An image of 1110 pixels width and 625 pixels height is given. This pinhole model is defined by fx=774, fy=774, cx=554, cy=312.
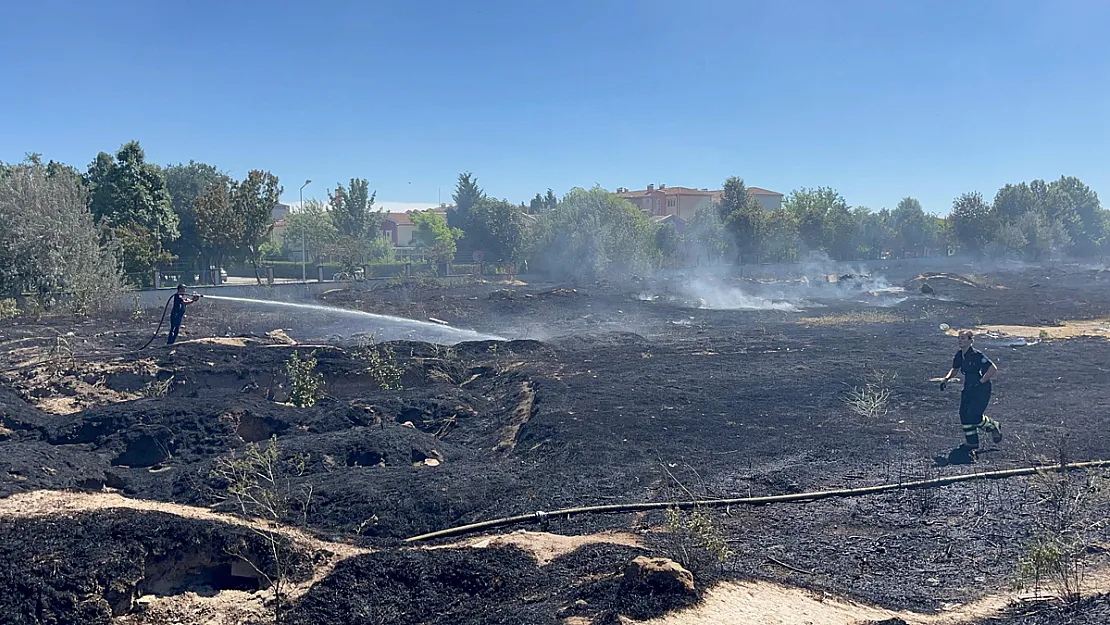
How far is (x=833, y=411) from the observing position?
12.3m

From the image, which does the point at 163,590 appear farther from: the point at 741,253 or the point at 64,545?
the point at 741,253

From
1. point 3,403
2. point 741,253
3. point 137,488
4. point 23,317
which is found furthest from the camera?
point 741,253

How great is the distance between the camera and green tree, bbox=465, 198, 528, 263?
56969 millimetres

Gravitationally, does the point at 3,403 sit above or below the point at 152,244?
below

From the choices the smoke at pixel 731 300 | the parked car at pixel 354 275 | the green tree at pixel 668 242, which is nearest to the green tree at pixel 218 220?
the parked car at pixel 354 275

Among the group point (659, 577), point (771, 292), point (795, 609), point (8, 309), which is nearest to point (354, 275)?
point (8, 309)

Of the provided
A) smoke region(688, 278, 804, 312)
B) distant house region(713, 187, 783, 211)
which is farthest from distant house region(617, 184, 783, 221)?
smoke region(688, 278, 804, 312)

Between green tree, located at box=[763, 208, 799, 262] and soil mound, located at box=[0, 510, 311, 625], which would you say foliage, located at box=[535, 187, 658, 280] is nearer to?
green tree, located at box=[763, 208, 799, 262]

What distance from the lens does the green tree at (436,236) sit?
2045 inches

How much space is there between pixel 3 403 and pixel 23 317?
45.7 feet

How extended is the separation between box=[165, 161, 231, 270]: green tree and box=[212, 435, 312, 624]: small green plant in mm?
31668

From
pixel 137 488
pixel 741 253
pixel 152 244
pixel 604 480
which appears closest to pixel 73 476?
pixel 137 488

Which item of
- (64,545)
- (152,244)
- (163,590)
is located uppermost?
(152,244)

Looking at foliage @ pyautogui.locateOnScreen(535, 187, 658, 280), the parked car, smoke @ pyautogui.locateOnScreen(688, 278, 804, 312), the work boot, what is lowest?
the work boot
